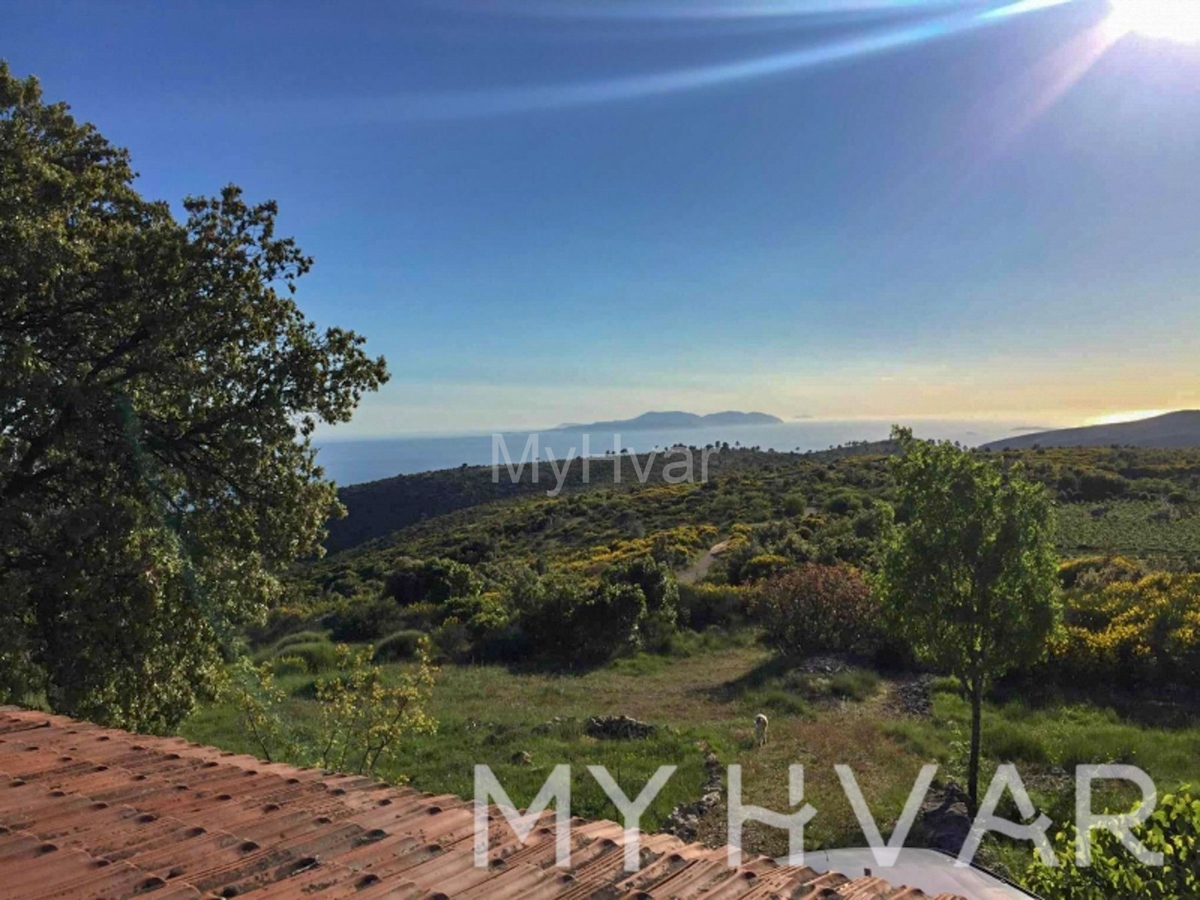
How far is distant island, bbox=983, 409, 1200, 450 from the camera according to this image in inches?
2398

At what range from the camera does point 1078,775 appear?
8.84m

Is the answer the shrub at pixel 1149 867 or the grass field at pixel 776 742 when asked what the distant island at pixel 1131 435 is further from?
the shrub at pixel 1149 867

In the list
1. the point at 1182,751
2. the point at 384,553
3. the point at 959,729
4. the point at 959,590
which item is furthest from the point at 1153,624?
the point at 384,553

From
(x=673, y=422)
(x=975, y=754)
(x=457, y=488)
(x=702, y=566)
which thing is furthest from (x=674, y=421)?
(x=975, y=754)

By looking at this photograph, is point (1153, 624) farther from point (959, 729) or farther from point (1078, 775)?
point (1078, 775)

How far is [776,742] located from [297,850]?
9903mm

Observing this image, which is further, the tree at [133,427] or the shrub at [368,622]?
the shrub at [368,622]

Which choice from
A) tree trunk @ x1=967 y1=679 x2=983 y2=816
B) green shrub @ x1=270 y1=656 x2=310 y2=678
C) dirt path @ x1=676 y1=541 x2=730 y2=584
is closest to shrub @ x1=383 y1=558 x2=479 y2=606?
green shrub @ x1=270 y1=656 x2=310 y2=678

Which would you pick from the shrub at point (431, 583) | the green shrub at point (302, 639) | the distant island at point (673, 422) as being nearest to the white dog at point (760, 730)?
the green shrub at point (302, 639)

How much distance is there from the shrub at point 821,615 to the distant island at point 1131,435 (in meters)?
47.4

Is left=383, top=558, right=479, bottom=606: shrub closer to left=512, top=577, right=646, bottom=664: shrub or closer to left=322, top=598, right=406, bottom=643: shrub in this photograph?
left=322, top=598, right=406, bottom=643: shrub

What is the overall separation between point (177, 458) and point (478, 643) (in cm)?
1337

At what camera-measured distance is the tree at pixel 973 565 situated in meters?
8.70

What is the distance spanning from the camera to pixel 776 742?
11.6 metres
